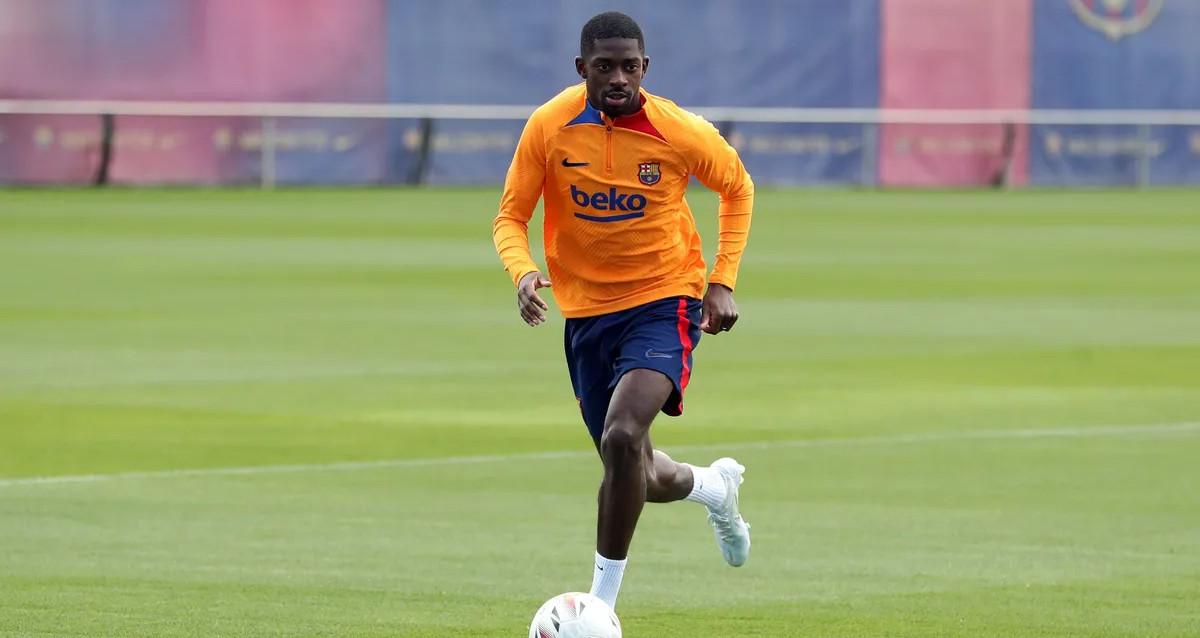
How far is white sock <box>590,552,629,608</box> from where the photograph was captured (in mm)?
7898

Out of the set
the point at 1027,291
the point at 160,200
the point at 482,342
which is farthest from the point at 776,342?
the point at 160,200

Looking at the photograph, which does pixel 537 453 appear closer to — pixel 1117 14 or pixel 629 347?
pixel 629 347

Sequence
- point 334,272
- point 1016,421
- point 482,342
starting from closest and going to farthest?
point 1016,421
point 482,342
point 334,272

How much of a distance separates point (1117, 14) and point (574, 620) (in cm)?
4512

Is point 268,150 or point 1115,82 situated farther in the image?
point 1115,82

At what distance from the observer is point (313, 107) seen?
4384cm

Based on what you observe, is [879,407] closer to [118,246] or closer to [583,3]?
[118,246]

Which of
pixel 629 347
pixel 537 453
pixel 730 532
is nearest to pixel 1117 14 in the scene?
pixel 537 453

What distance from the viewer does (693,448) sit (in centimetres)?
1305

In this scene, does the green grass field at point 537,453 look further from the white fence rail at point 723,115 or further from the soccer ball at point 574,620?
the white fence rail at point 723,115

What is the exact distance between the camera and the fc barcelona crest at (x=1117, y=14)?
1986 inches

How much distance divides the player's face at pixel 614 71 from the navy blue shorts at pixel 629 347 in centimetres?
74

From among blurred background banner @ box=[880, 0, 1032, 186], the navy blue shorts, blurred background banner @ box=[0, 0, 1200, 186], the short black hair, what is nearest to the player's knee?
the navy blue shorts

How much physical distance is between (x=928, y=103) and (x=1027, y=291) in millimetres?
24424
